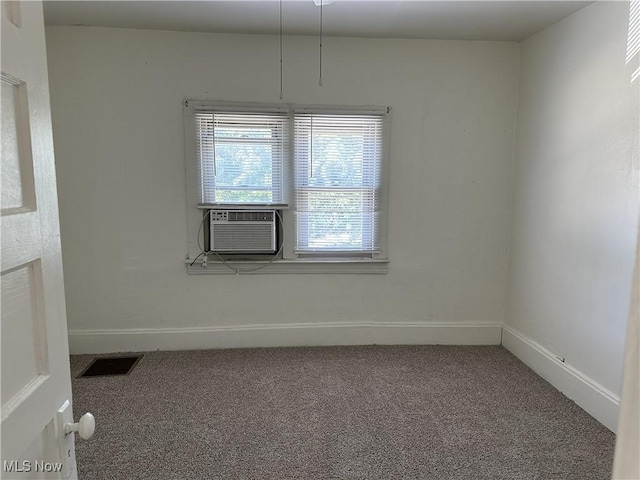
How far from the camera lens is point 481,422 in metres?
2.26

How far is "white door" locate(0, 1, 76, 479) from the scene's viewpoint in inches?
25.4

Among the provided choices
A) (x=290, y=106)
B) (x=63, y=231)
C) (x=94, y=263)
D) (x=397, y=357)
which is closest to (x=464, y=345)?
(x=397, y=357)

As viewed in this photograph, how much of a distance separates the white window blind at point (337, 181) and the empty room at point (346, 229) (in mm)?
16

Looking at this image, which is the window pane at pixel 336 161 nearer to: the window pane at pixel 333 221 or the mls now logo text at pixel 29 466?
the window pane at pixel 333 221

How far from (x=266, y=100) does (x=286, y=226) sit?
0.95m

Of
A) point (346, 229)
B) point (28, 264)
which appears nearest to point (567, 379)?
point (346, 229)

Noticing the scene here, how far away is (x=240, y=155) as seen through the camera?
9.86 feet

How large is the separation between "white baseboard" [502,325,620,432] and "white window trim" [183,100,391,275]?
117 cm

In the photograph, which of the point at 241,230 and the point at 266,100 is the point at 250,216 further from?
the point at 266,100

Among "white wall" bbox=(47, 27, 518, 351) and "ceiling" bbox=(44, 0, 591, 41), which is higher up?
"ceiling" bbox=(44, 0, 591, 41)

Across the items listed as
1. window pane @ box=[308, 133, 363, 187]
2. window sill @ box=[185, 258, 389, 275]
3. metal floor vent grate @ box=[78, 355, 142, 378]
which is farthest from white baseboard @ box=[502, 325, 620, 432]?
metal floor vent grate @ box=[78, 355, 142, 378]

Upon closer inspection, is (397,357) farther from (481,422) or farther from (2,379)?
(2,379)

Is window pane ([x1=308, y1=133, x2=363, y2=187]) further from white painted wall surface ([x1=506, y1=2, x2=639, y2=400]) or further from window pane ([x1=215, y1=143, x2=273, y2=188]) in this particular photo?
white painted wall surface ([x1=506, y1=2, x2=639, y2=400])

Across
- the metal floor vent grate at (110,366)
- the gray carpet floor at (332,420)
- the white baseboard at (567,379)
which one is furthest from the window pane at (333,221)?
the metal floor vent grate at (110,366)
